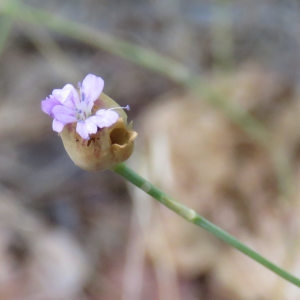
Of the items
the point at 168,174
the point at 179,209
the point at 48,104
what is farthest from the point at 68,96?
the point at 168,174

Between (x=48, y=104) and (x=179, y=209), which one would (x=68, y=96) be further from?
(x=179, y=209)

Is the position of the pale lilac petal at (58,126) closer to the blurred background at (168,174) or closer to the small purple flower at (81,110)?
the small purple flower at (81,110)

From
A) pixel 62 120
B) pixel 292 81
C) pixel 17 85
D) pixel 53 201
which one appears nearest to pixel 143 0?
pixel 17 85

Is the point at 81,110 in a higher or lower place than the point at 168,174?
higher

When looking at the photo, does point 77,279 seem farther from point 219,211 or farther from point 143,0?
point 143,0

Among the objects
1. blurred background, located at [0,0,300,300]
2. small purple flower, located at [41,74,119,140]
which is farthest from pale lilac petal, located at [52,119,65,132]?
blurred background, located at [0,0,300,300]

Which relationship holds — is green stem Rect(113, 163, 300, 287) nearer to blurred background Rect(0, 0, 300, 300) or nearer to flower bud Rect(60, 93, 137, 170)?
flower bud Rect(60, 93, 137, 170)
